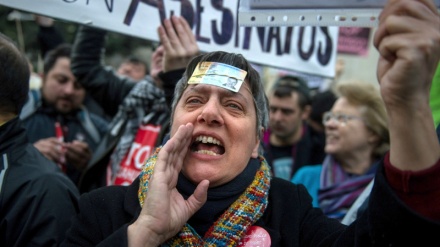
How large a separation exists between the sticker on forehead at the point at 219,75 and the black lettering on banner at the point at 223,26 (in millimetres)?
915

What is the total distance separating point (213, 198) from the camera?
2.02 metres

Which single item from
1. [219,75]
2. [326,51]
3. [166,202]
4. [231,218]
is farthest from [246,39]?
[166,202]

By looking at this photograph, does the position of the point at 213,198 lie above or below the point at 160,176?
below

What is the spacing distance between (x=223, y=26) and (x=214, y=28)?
0.05 m

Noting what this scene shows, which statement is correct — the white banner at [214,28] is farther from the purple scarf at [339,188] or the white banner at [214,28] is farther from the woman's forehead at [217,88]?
the woman's forehead at [217,88]

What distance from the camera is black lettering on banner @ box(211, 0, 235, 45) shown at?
119 inches

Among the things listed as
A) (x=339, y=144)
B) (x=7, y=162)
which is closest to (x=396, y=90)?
(x=7, y=162)

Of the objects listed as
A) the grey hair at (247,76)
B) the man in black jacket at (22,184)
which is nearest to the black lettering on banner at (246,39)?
the grey hair at (247,76)

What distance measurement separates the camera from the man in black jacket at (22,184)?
2271 millimetres

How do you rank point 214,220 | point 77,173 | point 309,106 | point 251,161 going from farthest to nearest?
point 309,106 → point 77,173 → point 251,161 → point 214,220

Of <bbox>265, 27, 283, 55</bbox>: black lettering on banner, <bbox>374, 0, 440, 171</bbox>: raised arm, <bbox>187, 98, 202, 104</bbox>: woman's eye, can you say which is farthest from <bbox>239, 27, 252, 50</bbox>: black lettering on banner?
<bbox>374, 0, 440, 171</bbox>: raised arm

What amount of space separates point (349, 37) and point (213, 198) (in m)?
7.05

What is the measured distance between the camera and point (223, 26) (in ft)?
10.1

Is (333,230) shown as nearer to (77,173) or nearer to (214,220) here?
(214,220)
